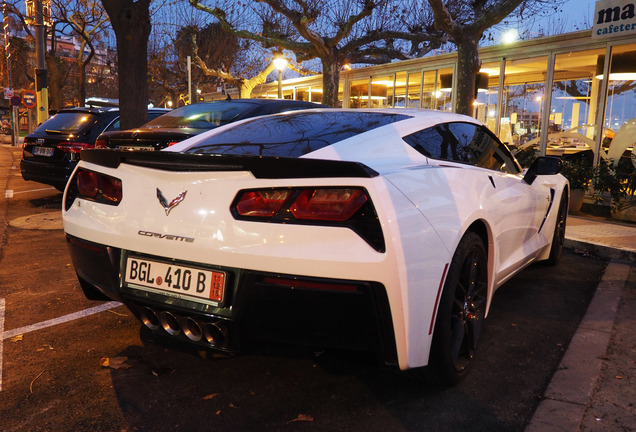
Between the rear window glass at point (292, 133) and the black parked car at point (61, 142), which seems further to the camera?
the black parked car at point (61, 142)

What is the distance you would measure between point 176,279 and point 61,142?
22.8ft

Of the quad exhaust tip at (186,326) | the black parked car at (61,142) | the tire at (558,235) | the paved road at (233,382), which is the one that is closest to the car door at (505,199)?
the paved road at (233,382)

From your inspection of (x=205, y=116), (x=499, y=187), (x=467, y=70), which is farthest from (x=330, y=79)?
(x=499, y=187)

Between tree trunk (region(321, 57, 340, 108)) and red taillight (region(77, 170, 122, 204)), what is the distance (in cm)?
1506

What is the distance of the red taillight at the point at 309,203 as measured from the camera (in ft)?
6.81

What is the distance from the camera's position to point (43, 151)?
27.5 feet

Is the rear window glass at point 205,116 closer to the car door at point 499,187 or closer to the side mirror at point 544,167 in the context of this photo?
the car door at point 499,187

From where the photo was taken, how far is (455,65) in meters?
13.4

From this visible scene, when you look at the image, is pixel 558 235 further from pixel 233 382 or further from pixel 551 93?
pixel 551 93

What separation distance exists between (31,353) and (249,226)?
1.64 metres

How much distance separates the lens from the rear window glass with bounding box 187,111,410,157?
267cm

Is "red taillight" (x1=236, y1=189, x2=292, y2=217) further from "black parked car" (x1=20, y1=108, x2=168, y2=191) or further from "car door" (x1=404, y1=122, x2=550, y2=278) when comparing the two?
"black parked car" (x1=20, y1=108, x2=168, y2=191)

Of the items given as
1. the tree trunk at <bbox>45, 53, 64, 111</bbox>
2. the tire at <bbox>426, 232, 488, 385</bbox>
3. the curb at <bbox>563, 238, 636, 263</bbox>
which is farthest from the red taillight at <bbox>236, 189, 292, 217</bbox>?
the tree trunk at <bbox>45, 53, 64, 111</bbox>

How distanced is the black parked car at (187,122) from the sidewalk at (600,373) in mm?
3604
